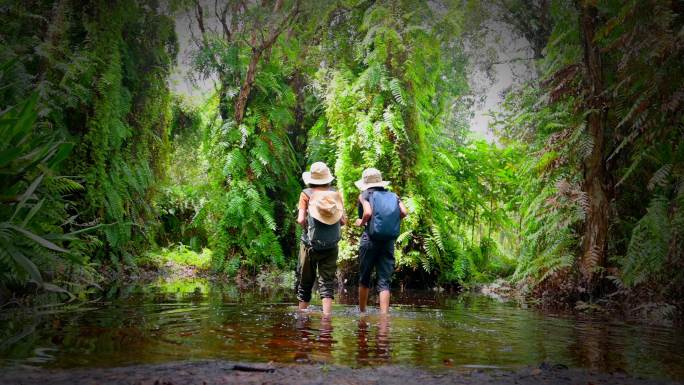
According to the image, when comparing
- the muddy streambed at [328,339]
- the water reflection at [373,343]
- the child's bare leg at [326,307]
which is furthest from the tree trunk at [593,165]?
the child's bare leg at [326,307]

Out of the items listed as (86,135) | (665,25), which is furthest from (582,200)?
(86,135)

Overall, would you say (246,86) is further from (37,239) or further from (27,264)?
(27,264)

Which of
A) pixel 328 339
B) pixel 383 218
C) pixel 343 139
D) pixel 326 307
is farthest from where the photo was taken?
pixel 343 139

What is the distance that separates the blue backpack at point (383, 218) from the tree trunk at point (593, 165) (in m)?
3.08

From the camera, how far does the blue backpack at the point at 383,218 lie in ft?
24.1

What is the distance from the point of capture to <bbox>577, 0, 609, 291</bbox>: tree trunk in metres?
8.52

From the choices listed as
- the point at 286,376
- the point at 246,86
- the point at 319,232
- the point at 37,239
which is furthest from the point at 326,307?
the point at 246,86

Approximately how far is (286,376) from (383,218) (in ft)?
13.6

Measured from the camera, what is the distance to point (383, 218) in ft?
24.1

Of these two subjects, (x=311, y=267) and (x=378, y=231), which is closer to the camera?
(x=378, y=231)

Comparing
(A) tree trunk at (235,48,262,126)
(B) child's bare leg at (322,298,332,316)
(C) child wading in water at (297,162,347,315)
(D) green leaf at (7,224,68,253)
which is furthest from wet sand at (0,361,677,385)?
(A) tree trunk at (235,48,262,126)

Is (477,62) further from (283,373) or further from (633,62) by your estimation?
(283,373)

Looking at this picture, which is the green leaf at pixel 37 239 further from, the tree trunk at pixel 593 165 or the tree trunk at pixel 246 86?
the tree trunk at pixel 246 86

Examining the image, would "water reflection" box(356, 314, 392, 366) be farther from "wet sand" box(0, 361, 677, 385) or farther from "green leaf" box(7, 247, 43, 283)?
"green leaf" box(7, 247, 43, 283)
